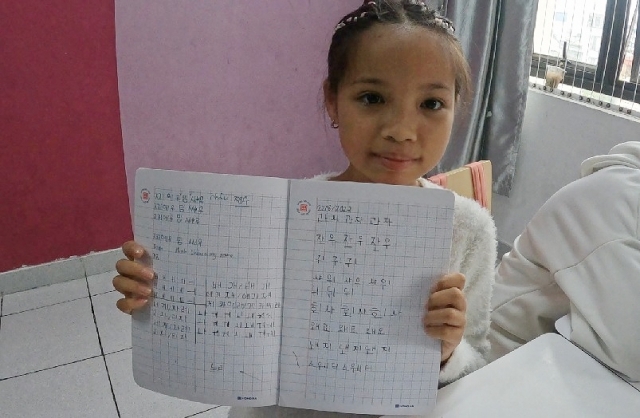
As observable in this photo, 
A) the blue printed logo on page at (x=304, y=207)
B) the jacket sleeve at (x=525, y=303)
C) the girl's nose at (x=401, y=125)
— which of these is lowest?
the jacket sleeve at (x=525, y=303)

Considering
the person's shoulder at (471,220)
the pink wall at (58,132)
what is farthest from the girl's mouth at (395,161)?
the pink wall at (58,132)

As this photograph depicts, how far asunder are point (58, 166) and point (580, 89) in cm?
202

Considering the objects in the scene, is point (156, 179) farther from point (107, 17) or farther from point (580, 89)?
point (580, 89)

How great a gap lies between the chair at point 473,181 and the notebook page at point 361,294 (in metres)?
0.68

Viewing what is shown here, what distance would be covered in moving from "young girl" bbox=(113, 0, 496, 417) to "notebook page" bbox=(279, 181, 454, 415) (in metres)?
0.09

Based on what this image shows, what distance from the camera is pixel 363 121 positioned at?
0.73 m

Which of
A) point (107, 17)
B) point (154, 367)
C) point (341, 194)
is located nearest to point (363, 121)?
point (341, 194)

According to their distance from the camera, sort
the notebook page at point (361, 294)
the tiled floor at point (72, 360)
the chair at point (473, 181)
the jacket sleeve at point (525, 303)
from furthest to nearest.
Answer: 1. the tiled floor at point (72, 360)
2. the chair at point (473, 181)
3. the jacket sleeve at point (525, 303)
4. the notebook page at point (361, 294)

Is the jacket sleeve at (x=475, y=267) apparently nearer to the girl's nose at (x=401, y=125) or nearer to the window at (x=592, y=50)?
the girl's nose at (x=401, y=125)

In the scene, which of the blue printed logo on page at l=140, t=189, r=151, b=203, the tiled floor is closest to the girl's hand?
the blue printed logo on page at l=140, t=189, r=151, b=203

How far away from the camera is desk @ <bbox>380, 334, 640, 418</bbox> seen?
0.64 meters

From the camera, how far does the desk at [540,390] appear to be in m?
0.64

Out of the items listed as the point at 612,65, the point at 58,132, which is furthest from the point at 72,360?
the point at 612,65

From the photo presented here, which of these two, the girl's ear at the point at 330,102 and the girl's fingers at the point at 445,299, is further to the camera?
the girl's ear at the point at 330,102
